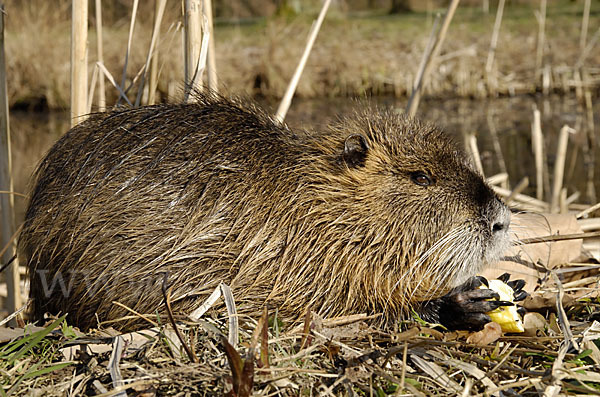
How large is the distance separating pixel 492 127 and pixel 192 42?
549 centimetres

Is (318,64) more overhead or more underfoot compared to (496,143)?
more overhead

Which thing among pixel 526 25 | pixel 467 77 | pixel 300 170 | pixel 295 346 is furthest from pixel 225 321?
pixel 526 25

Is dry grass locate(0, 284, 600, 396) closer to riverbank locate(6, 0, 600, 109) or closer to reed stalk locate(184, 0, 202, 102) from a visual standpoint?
reed stalk locate(184, 0, 202, 102)

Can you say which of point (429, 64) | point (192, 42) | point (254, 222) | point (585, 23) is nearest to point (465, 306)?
point (254, 222)

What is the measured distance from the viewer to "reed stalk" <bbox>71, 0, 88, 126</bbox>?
291 cm

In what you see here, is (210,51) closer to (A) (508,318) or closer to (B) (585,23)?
(A) (508,318)

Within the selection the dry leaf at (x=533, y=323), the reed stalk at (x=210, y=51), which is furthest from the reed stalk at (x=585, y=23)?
the dry leaf at (x=533, y=323)

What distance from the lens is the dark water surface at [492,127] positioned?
6.12 m

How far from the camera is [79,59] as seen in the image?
2.99 meters

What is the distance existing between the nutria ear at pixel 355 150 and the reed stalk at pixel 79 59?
3.74ft

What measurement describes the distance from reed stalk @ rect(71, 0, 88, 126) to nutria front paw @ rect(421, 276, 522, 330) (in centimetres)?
162

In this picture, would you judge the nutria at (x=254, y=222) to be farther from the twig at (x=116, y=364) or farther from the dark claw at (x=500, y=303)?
the twig at (x=116, y=364)

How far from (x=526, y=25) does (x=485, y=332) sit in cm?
1282

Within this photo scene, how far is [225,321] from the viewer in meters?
2.22
